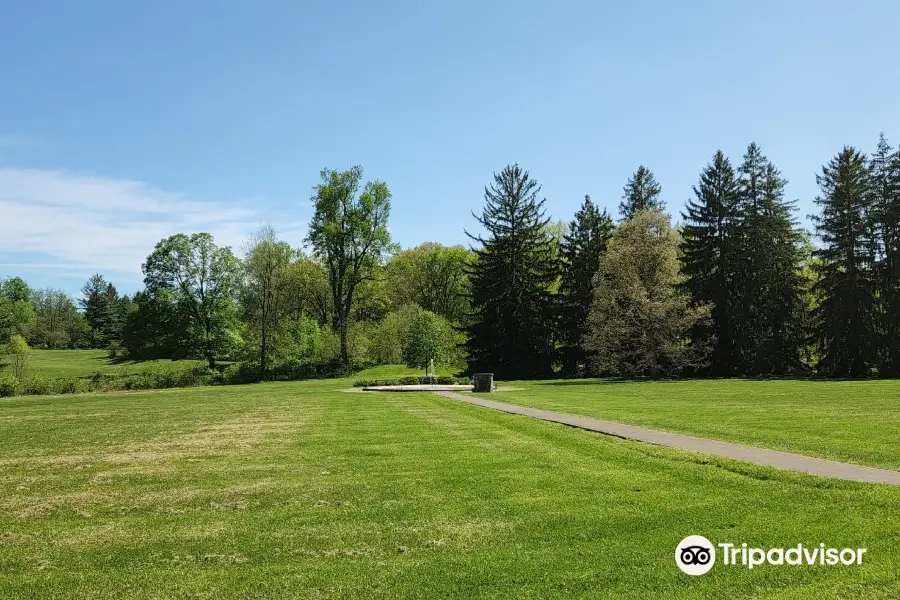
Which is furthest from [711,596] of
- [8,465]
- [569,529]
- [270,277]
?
[270,277]

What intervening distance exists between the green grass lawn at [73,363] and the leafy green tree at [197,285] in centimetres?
490

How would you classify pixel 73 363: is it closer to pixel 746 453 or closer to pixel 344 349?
pixel 344 349

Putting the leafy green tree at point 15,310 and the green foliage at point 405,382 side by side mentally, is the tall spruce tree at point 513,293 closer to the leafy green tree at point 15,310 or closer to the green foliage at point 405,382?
the green foliage at point 405,382

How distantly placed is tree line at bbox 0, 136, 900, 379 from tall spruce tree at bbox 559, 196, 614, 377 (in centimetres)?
14

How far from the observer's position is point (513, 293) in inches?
2132

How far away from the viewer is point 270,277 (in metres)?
58.1

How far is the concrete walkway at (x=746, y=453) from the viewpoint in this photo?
7965 mm

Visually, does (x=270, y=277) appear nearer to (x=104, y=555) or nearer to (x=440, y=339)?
(x=440, y=339)

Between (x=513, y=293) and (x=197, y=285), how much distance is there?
110 feet

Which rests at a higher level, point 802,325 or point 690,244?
point 690,244

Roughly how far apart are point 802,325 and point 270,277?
47112 mm

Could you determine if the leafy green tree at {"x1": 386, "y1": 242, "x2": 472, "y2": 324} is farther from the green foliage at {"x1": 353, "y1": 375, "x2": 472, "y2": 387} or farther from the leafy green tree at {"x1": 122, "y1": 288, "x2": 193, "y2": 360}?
the green foliage at {"x1": 353, "y1": 375, "x2": 472, "y2": 387}

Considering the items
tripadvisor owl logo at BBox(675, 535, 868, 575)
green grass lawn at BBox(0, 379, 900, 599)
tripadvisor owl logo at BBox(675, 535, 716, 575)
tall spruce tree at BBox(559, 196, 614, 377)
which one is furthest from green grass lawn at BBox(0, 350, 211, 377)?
tripadvisor owl logo at BBox(675, 535, 868, 575)

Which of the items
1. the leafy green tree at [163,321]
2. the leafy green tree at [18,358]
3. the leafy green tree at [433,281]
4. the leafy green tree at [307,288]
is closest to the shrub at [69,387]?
the leafy green tree at [18,358]
